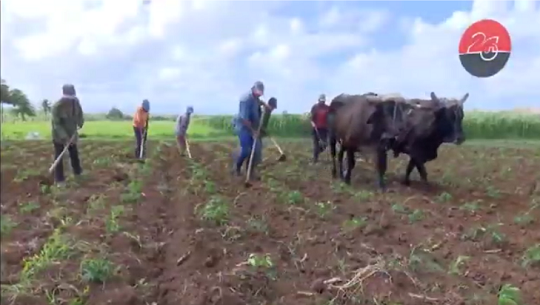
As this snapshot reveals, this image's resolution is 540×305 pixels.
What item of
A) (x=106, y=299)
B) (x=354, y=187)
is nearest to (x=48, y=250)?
(x=106, y=299)

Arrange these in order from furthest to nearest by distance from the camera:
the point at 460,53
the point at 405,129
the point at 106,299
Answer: the point at 405,129
the point at 460,53
the point at 106,299

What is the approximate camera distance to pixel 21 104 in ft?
7.41

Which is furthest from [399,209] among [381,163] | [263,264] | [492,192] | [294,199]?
[263,264]

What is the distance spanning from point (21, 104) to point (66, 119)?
5.94 meters

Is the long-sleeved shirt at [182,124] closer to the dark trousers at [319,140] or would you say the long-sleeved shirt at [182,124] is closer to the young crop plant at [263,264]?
the dark trousers at [319,140]

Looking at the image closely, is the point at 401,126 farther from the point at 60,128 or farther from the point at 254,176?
the point at 60,128

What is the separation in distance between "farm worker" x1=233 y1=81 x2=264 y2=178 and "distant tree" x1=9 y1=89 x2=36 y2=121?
21.3ft

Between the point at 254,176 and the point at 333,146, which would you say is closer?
the point at 254,176

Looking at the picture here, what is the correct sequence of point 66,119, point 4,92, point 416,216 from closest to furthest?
point 4,92 → point 416,216 → point 66,119

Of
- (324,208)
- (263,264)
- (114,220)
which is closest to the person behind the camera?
(263,264)

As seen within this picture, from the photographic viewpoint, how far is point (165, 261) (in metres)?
5.40

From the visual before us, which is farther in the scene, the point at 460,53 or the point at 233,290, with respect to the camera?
the point at 460,53

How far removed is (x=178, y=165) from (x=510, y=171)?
548cm

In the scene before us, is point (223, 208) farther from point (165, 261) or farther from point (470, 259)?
point (470, 259)
